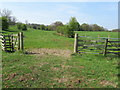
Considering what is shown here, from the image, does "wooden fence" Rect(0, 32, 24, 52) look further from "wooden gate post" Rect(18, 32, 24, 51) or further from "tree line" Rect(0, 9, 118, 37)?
"tree line" Rect(0, 9, 118, 37)

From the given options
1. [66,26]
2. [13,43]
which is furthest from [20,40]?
[66,26]

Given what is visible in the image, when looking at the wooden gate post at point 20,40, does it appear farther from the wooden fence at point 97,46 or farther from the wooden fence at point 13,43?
the wooden fence at point 97,46

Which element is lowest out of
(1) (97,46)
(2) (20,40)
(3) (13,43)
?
(1) (97,46)

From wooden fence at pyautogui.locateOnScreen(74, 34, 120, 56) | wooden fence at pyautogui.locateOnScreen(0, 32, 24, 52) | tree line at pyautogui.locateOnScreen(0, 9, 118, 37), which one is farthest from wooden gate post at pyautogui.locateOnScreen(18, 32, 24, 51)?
tree line at pyautogui.locateOnScreen(0, 9, 118, 37)

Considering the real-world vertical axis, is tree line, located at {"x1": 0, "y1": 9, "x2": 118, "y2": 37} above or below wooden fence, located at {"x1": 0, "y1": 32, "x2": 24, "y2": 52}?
above

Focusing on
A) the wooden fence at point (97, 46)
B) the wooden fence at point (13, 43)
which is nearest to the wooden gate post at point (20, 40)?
the wooden fence at point (13, 43)

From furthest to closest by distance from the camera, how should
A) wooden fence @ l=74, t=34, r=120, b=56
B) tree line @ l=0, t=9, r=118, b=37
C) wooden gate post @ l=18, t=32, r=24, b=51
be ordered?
tree line @ l=0, t=9, r=118, b=37, wooden gate post @ l=18, t=32, r=24, b=51, wooden fence @ l=74, t=34, r=120, b=56

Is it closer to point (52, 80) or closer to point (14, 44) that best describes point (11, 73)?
point (52, 80)

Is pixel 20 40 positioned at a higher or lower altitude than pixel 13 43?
higher

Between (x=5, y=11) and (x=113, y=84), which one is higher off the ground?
(x=5, y=11)

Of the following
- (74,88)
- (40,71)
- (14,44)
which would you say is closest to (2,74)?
(40,71)

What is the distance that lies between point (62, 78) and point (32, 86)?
4.41 ft

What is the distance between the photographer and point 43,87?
399 cm

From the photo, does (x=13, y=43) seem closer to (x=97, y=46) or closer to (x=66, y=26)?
(x=97, y=46)
